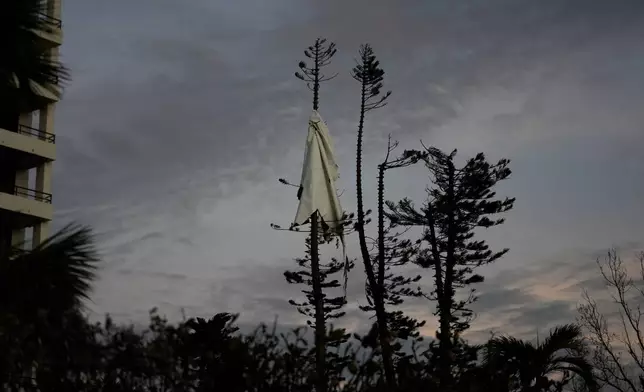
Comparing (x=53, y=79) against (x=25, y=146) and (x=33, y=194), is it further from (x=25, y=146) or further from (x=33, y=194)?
(x=33, y=194)

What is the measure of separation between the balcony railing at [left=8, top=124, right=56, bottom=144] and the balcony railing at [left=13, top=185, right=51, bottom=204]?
161 centimetres

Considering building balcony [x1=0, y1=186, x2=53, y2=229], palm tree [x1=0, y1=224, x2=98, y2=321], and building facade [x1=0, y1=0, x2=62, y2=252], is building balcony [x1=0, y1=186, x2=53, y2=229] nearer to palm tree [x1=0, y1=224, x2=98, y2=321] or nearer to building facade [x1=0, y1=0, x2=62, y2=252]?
building facade [x1=0, y1=0, x2=62, y2=252]

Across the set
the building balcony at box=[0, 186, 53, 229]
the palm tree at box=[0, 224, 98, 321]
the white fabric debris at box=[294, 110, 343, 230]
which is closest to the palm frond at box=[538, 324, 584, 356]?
the white fabric debris at box=[294, 110, 343, 230]

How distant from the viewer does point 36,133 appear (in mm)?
25500

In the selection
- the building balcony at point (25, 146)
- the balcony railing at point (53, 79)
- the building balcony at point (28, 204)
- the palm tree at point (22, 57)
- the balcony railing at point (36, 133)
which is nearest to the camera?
the palm tree at point (22, 57)

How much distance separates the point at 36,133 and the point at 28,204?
2.86m

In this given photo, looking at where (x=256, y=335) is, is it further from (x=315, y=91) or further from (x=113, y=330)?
(x=315, y=91)

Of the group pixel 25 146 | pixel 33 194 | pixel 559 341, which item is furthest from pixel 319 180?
pixel 33 194

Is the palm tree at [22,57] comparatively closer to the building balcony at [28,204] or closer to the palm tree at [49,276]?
the palm tree at [49,276]

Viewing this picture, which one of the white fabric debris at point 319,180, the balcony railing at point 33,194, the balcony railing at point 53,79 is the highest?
the balcony railing at point 33,194

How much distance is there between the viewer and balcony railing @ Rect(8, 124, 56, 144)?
25.2 m

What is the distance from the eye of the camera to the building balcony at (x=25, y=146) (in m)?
23.9

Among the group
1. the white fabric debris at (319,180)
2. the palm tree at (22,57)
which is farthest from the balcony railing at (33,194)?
the palm tree at (22,57)

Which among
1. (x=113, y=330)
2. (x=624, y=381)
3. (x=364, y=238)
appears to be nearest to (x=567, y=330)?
(x=624, y=381)
